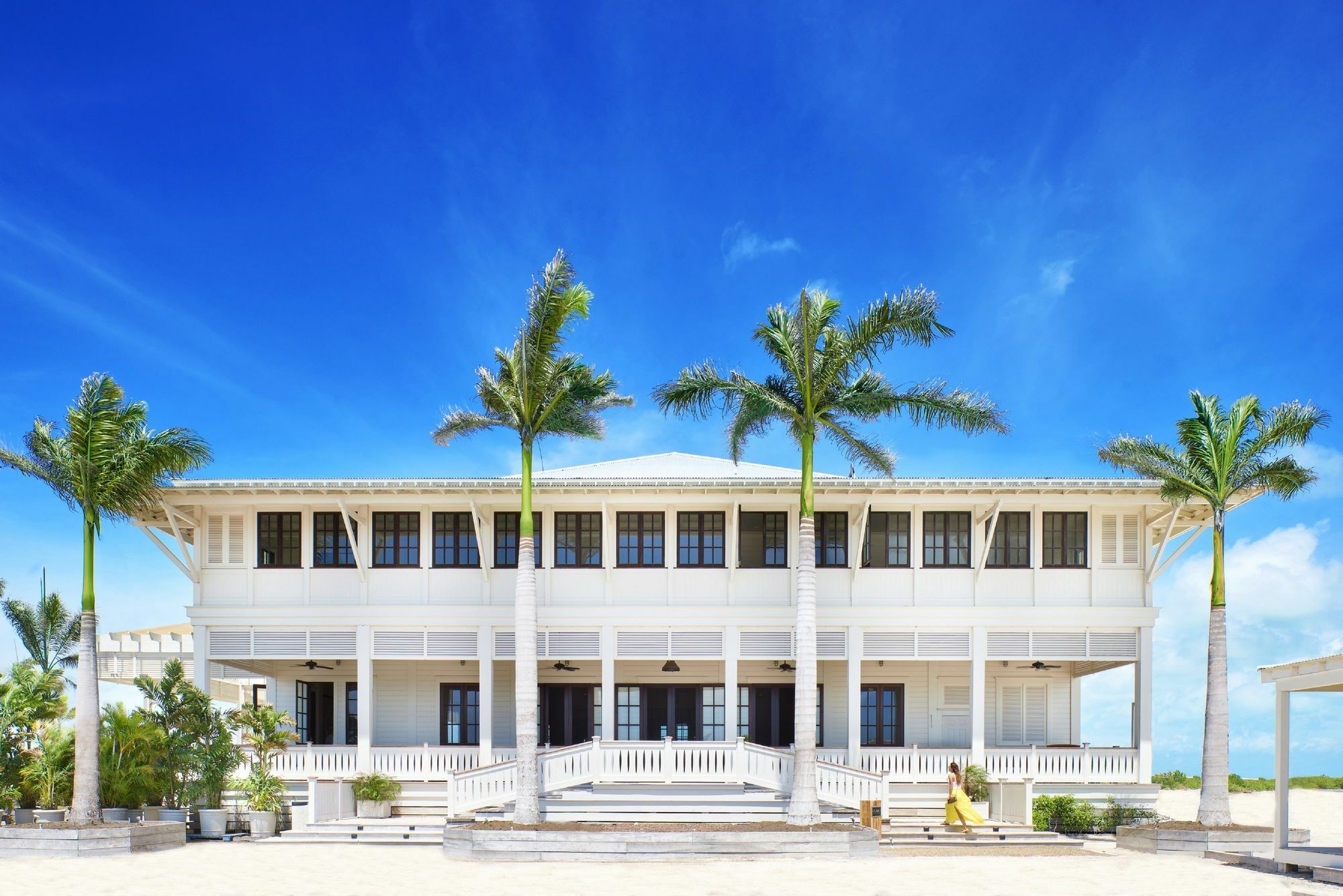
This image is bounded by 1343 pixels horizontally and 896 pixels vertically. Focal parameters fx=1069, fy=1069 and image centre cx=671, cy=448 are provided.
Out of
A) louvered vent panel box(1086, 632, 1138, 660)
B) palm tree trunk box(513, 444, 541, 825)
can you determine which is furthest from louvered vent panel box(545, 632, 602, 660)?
louvered vent panel box(1086, 632, 1138, 660)

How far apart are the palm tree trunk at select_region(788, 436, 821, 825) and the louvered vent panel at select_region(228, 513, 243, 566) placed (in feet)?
44.1

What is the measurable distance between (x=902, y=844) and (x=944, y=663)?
715cm

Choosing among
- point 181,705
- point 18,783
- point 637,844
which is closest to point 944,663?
point 637,844

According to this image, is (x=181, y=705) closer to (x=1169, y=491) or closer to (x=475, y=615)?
(x=475, y=615)

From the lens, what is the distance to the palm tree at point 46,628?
3525 centimetres

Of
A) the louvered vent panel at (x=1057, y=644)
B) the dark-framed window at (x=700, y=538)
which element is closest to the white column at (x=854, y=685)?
the dark-framed window at (x=700, y=538)

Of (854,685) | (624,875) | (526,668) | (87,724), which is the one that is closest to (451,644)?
(526,668)

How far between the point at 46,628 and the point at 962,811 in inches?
1190

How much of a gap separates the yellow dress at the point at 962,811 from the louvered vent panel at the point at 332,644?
13392 millimetres

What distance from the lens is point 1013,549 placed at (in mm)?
24547

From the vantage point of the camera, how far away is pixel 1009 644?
2412 centimetres

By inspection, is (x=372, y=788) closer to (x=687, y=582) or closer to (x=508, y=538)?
(x=508, y=538)

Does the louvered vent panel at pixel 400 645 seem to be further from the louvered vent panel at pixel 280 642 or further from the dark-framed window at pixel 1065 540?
the dark-framed window at pixel 1065 540

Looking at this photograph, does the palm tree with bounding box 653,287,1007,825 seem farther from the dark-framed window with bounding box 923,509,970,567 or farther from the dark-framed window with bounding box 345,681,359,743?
the dark-framed window with bounding box 345,681,359,743
